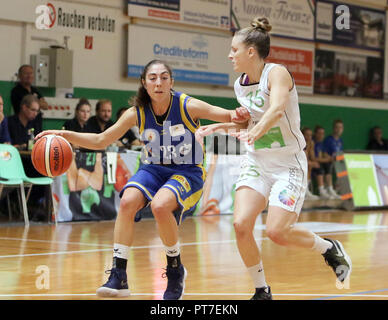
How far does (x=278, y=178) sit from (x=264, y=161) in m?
0.16

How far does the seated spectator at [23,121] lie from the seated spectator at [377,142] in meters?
10.5

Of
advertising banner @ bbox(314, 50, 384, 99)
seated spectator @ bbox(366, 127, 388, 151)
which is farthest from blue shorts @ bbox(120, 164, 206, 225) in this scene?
seated spectator @ bbox(366, 127, 388, 151)

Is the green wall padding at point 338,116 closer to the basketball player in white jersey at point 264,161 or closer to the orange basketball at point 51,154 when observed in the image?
the orange basketball at point 51,154

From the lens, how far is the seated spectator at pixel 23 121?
37.0ft

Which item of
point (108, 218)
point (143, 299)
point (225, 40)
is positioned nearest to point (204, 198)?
point (108, 218)

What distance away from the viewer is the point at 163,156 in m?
5.49

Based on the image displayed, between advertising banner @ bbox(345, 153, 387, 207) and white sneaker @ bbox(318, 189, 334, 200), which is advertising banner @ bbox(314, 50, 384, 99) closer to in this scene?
white sneaker @ bbox(318, 189, 334, 200)

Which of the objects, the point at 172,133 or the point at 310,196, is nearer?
the point at 172,133

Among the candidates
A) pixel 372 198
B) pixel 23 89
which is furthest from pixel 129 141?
pixel 372 198

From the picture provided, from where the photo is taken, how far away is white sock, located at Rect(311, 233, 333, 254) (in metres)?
5.22

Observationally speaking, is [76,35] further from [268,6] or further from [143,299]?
[143,299]

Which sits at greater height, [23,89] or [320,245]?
[23,89]

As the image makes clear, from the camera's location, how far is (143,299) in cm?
513

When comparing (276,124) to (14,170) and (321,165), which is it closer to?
(14,170)
